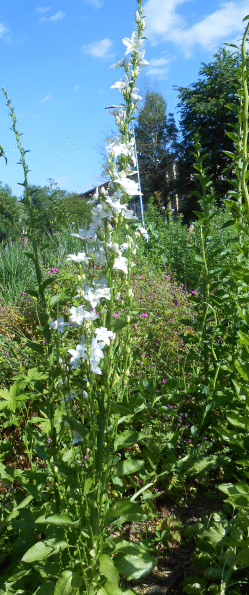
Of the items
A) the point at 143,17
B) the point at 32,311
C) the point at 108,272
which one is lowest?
the point at 32,311

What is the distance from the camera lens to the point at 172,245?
24.5 feet

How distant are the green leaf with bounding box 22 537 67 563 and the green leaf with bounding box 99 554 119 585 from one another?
5.0 inches

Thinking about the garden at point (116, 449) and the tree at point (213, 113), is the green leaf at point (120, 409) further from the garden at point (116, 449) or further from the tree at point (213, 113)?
the tree at point (213, 113)

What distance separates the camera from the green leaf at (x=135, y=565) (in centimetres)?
132

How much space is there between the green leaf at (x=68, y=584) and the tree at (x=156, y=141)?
34.9 m

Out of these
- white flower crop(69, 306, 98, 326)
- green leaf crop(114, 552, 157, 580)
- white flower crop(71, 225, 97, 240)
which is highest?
white flower crop(71, 225, 97, 240)

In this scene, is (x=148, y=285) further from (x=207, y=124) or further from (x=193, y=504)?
(x=207, y=124)

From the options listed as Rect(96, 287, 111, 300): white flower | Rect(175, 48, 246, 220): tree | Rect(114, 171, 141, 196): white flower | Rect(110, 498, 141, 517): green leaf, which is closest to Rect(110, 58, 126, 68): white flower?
Rect(114, 171, 141, 196): white flower

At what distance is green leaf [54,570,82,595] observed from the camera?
116 cm

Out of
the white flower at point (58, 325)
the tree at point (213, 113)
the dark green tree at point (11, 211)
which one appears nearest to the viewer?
the white flower at point (58, 325)

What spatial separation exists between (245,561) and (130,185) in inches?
49.4

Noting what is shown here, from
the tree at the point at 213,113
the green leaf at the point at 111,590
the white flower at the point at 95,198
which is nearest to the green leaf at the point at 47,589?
the green leaf at the point at 111,590

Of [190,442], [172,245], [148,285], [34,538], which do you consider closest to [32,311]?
[148,285]

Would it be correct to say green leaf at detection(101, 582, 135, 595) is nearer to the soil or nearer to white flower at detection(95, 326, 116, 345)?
the soil
